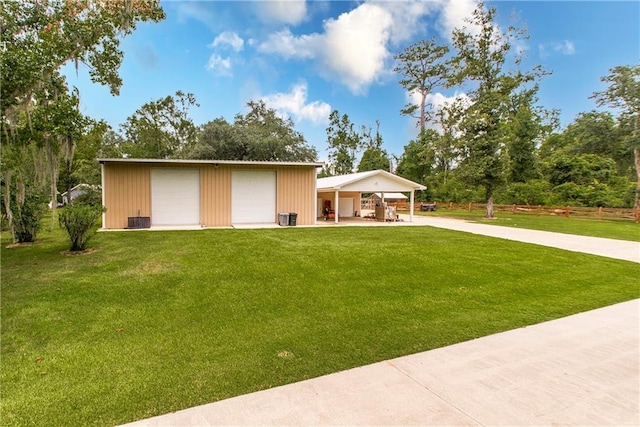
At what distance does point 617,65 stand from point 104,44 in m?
27.1

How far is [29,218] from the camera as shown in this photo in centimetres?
877

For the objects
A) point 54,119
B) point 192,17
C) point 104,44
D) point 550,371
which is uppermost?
point 192,17

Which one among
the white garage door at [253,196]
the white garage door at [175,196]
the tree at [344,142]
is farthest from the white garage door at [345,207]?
the tree at [344,142]

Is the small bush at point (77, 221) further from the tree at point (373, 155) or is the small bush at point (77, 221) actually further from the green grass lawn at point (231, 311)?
the tree at point (373, 155)

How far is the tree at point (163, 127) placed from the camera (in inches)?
1143

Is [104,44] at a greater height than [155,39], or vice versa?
[155,39]

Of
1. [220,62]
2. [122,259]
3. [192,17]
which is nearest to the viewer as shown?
[122,259]

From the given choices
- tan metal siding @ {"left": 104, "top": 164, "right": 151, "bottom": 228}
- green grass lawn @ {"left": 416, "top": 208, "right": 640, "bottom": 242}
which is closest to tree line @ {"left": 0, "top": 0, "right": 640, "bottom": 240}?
tan metal siding @ {"left": 104, "top": 164, "right": 151, "bottom": 228}

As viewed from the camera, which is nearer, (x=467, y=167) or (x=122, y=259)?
(x=122, y=259)

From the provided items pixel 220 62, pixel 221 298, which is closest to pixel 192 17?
pixel 220 62

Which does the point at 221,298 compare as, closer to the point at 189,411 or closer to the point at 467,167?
the point at 189,411

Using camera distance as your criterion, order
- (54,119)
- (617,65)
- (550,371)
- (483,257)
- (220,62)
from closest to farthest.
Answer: (550,371) < (54,119) < (483,257) < (220,62) < (617,65)

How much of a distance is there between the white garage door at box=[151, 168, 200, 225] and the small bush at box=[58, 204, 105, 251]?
5499 millimetres

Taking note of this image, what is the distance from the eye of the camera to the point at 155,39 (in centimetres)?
1085
